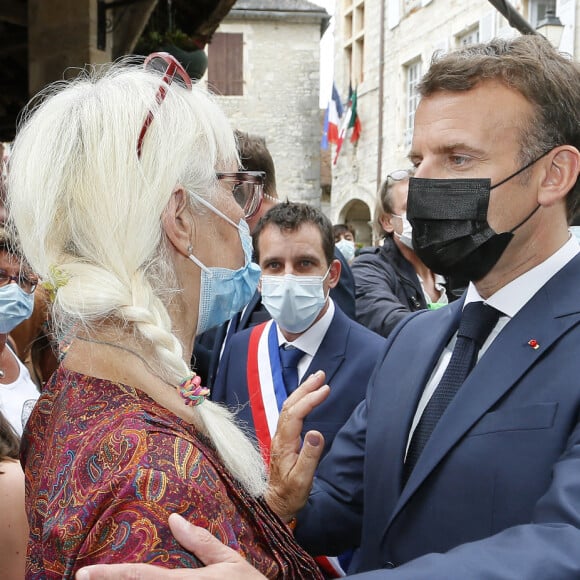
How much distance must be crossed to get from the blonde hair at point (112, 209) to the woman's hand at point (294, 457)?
0.42m

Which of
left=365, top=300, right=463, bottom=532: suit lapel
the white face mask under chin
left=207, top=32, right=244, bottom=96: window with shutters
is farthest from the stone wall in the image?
left=365, top=300, right=463, bottom=532: suit lapel

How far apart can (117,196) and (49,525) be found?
0.65 m

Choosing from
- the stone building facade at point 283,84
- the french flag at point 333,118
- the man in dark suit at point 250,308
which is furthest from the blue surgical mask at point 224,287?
the stone building facade at point 283,84

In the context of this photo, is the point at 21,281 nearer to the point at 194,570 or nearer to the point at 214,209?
the point at 214,209

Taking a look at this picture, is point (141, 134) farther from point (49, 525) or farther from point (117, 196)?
point (49, 525)

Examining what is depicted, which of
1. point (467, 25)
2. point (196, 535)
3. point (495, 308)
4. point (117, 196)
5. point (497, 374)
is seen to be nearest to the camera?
point (196, 535)

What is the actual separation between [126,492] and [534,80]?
57.7 inches

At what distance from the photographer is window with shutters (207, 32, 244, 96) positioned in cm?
2328

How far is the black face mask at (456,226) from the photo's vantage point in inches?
77.0

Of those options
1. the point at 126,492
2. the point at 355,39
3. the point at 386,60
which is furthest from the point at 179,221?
the point at 355,39

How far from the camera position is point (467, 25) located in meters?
15.5

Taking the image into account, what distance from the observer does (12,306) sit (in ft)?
12.2

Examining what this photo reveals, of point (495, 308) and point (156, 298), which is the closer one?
point (156, 298)

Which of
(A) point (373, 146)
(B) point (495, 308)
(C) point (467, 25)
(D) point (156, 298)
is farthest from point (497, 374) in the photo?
(A) point (373, 146)
